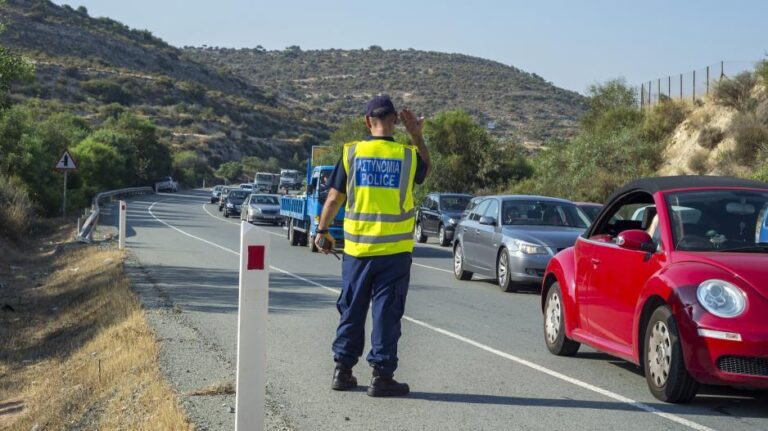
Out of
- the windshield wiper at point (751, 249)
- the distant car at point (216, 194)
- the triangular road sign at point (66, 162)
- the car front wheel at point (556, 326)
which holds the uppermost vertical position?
the triangular road sign at point (66, 162)

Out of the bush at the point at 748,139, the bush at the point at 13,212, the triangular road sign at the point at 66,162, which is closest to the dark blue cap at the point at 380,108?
the bush at the point at 13,212

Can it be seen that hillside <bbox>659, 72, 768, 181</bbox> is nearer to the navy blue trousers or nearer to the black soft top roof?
the black soft top roof

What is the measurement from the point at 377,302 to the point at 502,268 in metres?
9.60

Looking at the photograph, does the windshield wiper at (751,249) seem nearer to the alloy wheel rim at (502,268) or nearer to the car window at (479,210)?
the alloy wheel rim at (502,268)

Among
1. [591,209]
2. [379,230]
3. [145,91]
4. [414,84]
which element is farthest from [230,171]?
[379,230]

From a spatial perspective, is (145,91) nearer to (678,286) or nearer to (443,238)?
(443,238)

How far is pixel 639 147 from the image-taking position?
136ft

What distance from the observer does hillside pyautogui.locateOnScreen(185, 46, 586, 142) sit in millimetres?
113750

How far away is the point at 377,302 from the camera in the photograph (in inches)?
298

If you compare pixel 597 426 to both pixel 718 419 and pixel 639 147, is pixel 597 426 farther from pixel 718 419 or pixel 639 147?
pixel 639 147

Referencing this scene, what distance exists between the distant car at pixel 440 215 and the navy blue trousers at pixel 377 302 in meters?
23.7

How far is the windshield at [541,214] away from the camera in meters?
17.6

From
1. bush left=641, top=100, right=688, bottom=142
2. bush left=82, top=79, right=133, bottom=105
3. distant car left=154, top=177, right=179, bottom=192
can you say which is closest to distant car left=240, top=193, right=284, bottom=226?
bush left=641, top=100, right=688, bottom=142

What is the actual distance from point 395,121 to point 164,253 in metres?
17.7
